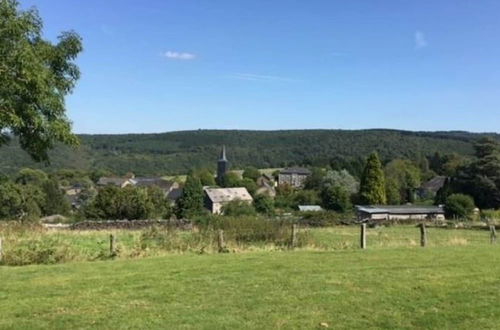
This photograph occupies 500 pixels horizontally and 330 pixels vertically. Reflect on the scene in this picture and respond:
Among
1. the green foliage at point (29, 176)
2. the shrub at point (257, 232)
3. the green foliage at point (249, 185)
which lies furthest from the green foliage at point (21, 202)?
the green foliage at point (249, 185)

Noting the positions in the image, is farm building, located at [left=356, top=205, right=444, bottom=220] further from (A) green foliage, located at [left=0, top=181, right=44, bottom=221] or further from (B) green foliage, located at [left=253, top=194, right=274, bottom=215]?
(A) green foliage, located at [left=0, top=181, right=44, bottom=221]

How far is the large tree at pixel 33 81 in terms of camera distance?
10.1 m

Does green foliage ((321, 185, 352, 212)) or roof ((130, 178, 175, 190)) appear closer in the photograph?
green foliage ((321, 185, 352, 212))

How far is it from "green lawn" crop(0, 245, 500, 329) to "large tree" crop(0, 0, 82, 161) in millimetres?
2896

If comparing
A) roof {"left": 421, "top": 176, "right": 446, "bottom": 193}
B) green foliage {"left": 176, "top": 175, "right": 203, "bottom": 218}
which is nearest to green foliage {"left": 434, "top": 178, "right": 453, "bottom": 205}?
roof {"left": 421, "top": 176, "right": 446, "bottom": 193}

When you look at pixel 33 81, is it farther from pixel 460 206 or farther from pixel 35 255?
pixel 460 206

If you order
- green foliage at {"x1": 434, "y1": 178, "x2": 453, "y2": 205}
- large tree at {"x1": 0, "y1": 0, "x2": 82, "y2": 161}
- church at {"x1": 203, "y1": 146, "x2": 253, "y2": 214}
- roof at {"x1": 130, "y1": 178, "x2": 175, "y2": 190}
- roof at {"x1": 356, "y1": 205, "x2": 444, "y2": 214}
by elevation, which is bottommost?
church at {"x1": 203, "y1": 146, "x2": 253, "y2": 214}

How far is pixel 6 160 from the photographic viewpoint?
160 meters

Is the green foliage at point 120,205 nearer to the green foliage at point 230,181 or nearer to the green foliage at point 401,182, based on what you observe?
the green foliage at point 401,182

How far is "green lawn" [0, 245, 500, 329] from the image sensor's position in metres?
8.91

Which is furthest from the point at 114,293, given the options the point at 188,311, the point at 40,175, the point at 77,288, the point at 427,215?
the point at 40,175

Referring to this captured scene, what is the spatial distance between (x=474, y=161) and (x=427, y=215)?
37.2ft

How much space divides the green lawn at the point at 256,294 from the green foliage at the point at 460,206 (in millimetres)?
66378

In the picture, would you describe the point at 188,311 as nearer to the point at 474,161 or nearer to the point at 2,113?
the point at 2,113
